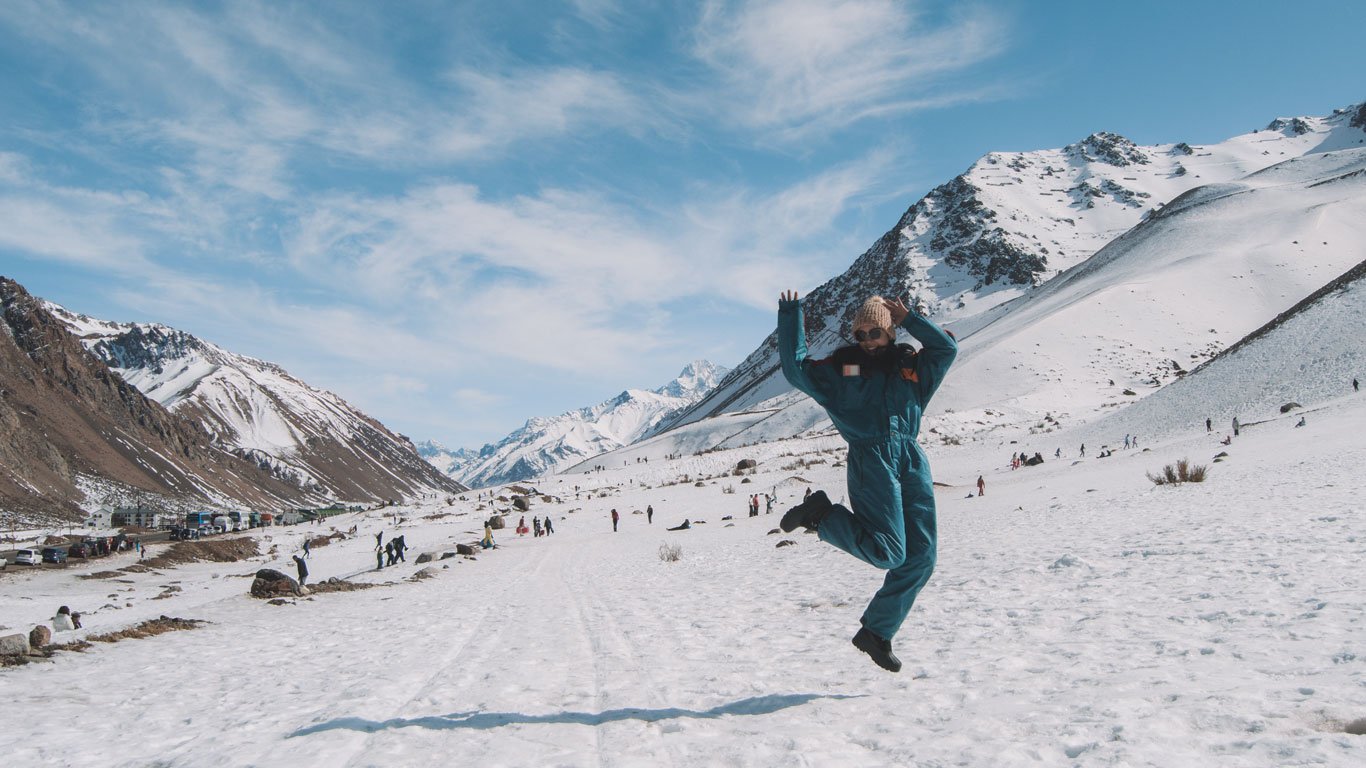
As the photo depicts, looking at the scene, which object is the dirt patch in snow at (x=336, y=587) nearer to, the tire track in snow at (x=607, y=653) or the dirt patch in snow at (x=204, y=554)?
the tire track in snow at (x=607, y=653)

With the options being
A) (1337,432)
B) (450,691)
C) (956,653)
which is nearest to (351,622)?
Result: (450,691)

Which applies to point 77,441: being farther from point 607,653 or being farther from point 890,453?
point 890,453

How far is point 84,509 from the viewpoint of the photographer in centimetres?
10975

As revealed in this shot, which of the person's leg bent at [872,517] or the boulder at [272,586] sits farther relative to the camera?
the boulder at [272,586]

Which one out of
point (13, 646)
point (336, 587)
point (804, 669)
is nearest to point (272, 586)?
point (336, 587)

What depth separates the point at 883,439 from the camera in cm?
493

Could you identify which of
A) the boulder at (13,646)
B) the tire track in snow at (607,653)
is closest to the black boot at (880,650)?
the tire track in snow at (607,653)

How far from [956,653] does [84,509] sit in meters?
138

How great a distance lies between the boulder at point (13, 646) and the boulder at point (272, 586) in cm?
756

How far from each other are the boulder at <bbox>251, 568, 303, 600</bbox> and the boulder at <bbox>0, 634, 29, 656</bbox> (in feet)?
24.8

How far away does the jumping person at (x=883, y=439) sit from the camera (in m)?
4.88

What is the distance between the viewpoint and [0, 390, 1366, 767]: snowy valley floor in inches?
156

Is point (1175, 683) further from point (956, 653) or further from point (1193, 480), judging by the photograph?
point (1193, 480)

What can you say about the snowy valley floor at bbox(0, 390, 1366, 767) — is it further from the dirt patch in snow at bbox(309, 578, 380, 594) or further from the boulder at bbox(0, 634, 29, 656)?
the dirt patch in snow at bbox(309, 578, 380, 594)
